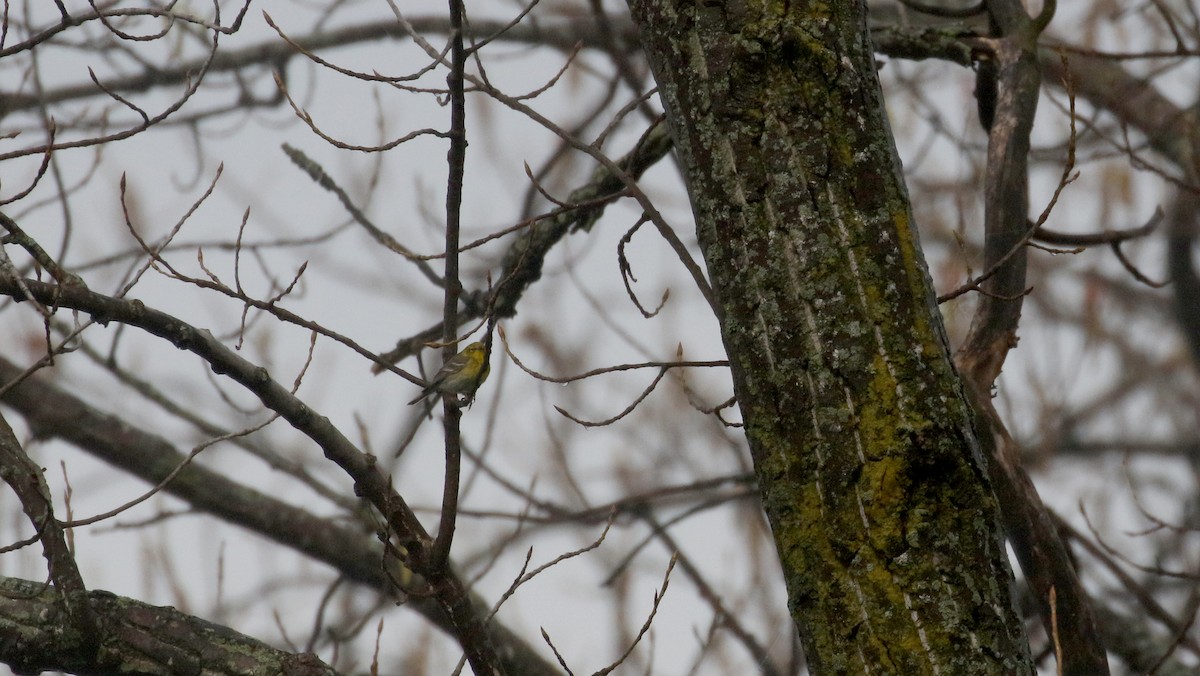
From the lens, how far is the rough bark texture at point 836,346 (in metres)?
1.56

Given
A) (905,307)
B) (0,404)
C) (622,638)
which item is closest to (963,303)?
(905,307)

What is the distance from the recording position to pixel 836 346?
166 cm

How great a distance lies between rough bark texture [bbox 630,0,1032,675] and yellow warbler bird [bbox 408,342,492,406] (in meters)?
0.67

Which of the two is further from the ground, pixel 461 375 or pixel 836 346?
pixel 461 375

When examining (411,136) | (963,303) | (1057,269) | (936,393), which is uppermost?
(1057,269)

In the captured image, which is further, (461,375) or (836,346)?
(461,375)

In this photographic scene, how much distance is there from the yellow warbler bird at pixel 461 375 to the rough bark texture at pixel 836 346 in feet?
2.19

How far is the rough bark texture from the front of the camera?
1561 millimetres

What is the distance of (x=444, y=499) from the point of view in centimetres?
209

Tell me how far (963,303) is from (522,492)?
1664 millimetres

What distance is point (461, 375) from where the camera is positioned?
2947 mm

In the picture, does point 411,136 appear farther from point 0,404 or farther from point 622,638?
point 622,638

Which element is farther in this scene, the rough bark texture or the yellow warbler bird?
the yellow warbler bird

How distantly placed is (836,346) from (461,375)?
58.8 inches
